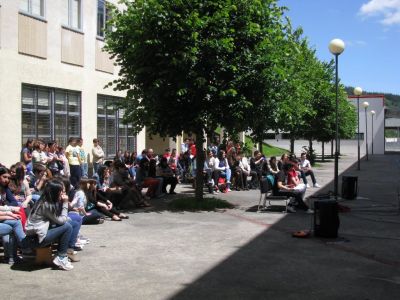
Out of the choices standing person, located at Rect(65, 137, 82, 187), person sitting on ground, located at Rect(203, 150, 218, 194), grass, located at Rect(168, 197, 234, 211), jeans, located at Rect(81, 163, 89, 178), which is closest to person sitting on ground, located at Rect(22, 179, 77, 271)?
grass, located at Rect(168, 197, 234, 211)

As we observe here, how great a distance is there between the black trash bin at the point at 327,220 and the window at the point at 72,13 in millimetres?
12647

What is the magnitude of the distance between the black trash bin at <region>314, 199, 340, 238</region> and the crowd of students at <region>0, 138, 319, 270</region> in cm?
322

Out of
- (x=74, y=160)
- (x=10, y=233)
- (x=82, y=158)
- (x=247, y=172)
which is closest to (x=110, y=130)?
(x=82, y=158)

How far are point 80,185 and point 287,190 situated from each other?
18.5 feet

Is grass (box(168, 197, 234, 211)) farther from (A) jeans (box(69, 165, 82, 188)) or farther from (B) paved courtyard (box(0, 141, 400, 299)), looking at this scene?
(A) jeans (box(69, 165, 82, 188))

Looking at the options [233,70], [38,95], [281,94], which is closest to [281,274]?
[233,70]

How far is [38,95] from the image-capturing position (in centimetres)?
1728

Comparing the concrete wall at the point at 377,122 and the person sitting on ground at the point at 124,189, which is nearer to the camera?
the person sitting on ground at the point at 124,189

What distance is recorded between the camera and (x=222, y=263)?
7742 mm

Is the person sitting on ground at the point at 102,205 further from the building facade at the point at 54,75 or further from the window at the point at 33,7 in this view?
the window at the point at 33,7

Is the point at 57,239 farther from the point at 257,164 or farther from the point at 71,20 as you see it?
the point at 71,20

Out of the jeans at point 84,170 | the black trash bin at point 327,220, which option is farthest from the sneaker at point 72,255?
the jeans at point 84,170

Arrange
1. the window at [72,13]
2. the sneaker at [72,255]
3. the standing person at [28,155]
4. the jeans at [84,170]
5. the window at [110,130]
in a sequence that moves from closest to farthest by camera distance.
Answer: the sneaker at [72,255]
the standing person at [28,155]
the jeans at [84,170]
the window at [72,13]
the window at [110,130]

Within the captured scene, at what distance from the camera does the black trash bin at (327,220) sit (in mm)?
9761
